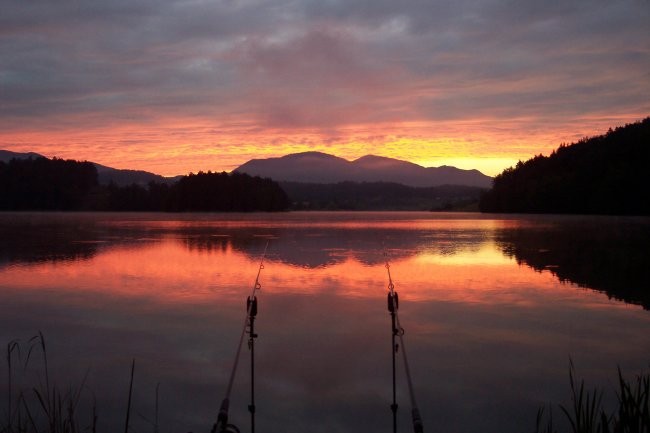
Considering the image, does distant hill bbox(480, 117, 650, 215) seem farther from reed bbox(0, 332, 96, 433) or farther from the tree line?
reed bbox(0, 332, 96, 433)

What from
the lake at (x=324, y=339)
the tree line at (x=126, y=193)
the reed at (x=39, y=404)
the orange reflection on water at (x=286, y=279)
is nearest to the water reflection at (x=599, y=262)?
the lake at (x=324, y=339)

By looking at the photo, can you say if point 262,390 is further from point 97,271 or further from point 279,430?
point 97,271

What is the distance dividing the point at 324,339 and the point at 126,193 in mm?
143650

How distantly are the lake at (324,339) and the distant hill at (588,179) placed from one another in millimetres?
64072

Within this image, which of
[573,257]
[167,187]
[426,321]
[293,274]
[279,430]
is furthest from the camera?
[167,187]

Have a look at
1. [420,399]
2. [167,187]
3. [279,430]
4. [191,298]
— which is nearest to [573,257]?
[191,298]

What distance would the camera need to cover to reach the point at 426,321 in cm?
1107

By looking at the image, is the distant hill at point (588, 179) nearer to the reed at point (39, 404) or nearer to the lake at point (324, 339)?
the lake at point (324, 339)

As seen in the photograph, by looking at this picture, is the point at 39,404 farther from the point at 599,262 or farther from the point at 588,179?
the point at 588,179

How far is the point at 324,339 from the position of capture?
9.68m

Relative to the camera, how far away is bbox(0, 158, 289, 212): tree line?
134m

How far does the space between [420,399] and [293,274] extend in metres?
10.8

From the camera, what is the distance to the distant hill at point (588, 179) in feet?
253

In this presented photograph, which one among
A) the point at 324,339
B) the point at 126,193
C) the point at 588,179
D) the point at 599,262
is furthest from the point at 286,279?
the point at 126,193
